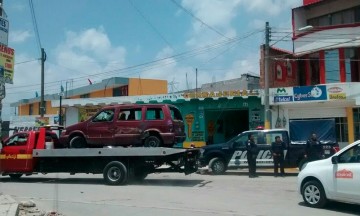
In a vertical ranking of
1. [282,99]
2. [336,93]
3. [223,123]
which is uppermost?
[336,93]

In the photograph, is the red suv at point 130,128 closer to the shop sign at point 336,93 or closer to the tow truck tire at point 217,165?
the tow truck tire at point 217,165

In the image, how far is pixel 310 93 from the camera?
26.1 m

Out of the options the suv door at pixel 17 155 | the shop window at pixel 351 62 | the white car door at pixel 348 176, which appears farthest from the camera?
the shop window at pixel 351 62

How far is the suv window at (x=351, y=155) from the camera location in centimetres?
977

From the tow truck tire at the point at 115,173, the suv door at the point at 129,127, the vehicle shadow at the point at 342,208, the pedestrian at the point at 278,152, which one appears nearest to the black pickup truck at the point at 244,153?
the pedestrian at the point at 278,152

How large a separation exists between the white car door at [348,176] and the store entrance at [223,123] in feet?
65.8

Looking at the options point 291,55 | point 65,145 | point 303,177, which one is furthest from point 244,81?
point 303,177

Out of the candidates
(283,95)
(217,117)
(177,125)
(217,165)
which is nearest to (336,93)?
(283,95)

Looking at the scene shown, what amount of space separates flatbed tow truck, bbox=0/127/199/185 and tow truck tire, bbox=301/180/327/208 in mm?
5028

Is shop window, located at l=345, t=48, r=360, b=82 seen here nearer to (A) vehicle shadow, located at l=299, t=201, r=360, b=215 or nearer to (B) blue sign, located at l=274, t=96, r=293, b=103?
(B) blue sign, located at l=274, t=96, r=293, b=103

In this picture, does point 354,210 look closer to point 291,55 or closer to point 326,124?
point 326,124

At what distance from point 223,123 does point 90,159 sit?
1721 cm

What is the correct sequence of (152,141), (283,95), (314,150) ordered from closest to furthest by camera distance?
(152,141) < (314,150) < (283,95)

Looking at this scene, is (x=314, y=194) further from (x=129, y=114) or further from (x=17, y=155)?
(x=17, y=155)
